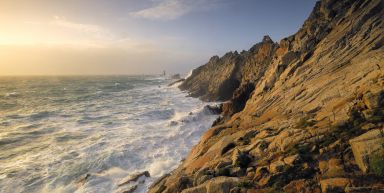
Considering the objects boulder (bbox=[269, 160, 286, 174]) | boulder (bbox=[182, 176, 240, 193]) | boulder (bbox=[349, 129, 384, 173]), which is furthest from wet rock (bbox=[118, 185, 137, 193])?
boulder (bbox=[349, 129, 384, 173])

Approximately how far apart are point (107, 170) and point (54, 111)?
32953 mm

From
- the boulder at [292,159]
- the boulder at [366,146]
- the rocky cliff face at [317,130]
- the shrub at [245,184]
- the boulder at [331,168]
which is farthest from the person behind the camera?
the boulder at [292,159]

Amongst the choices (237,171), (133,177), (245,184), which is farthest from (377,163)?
(133,177)

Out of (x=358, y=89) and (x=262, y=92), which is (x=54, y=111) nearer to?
(x=262, y=92)

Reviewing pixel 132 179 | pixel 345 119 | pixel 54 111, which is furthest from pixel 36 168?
pixel 54 111

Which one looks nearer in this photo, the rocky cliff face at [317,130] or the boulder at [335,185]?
the boulder at [335,185]

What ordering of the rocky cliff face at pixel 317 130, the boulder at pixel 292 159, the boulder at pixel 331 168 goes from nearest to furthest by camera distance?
the boulder at pixel 331 168
the rocky cliff face at pixel 317 130
the boulder at pixel 292 159

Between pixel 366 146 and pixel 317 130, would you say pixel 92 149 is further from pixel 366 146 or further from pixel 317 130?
pixel 366 146

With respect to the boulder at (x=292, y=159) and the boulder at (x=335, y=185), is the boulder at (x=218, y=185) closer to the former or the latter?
the boulder at (x=292, y=159)

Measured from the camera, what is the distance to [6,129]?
114 feet

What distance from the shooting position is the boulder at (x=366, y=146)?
305 inches

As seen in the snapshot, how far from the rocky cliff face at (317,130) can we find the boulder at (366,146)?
0.09 feet

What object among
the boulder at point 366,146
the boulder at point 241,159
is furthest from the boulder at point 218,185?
the boulder at point 366,146

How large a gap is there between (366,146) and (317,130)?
238 cm
